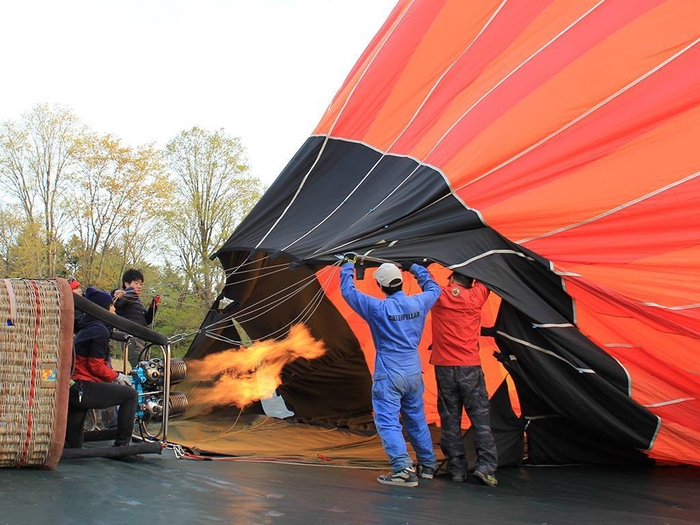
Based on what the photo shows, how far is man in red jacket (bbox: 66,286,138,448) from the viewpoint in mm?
3289

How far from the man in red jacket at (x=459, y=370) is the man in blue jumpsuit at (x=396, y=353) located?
0.36 feet

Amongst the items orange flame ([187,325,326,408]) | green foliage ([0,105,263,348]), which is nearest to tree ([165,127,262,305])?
green foliage ([0,105,263,348])

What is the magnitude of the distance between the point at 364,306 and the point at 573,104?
4.81ft

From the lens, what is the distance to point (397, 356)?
3.46 metres

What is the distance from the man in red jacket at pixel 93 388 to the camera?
329cm

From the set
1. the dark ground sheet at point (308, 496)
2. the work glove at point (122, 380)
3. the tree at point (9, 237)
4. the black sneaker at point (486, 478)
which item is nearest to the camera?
the dark ground sheet at point (308, 496)

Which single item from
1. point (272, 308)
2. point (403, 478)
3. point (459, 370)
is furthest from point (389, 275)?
point (272, 308)

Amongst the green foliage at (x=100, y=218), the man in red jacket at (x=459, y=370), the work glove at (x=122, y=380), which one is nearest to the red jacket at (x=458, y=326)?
the man in red jacket at (x=459, y=370)

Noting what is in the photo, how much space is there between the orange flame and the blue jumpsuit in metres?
2.14

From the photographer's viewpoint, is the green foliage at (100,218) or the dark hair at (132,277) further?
the green foliage at (100,218)

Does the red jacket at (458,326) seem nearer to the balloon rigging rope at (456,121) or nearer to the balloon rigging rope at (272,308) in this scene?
the balloon rigging rope at (456,121)

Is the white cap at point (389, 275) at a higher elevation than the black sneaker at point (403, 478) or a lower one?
higher

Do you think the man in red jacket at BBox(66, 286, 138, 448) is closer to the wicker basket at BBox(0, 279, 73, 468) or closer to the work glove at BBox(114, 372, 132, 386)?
the work glove at BBox(114, 372, 132, 386)

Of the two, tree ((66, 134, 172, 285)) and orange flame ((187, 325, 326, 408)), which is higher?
tree ((66, 134, 172, 285))
